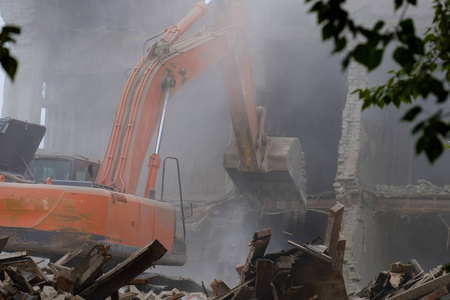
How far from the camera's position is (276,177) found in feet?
44.1

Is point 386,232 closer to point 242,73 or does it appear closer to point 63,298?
point 242,73

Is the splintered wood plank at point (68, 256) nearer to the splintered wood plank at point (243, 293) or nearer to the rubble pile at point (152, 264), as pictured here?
the rubble pile at point (152, 264)

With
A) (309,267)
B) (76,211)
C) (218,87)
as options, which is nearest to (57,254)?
(76,211)

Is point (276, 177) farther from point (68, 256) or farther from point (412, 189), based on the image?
point (68, 256)

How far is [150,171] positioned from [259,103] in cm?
988

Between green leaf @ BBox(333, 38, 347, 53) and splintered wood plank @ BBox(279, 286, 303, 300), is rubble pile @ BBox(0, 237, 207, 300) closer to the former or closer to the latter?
splintered wood plank @ BBox(279, 286, 303, 300)

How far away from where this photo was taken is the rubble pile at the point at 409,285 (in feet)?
24.1

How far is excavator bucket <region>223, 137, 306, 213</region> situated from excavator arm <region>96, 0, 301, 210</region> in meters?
0.05

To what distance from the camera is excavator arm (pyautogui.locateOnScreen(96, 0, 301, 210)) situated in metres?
9.36

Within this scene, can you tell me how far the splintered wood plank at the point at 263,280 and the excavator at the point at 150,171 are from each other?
198cm

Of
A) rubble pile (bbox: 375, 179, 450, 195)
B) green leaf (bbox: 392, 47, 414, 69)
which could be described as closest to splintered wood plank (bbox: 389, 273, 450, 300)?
green leaf (bbox: 392, 47, 414, 69)

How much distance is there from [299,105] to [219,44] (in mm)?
9692

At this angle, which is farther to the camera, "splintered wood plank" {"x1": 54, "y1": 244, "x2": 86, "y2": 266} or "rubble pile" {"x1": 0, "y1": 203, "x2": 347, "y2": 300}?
"splintered wood plank" {"x1": 54, "y1": 244, "x2": 86, "y2": 266}

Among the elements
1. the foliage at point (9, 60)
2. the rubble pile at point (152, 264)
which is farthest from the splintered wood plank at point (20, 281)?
the foliage at point (9, 60)
